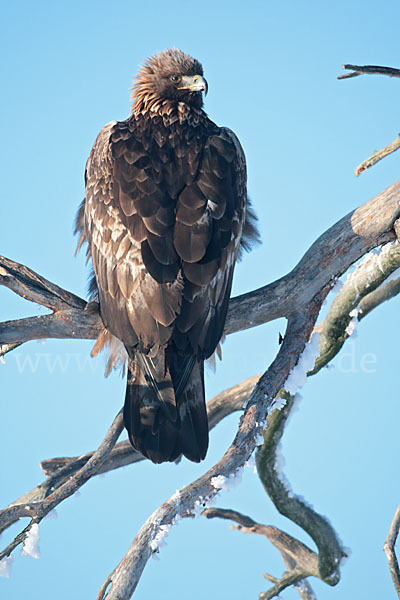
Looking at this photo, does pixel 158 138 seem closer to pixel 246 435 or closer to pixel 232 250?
pixel 232 250

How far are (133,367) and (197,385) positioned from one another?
15.8 inches

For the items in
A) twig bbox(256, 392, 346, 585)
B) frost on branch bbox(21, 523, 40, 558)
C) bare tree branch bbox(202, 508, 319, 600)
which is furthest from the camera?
bare tree branch bbox(202, 508, 319, 600)

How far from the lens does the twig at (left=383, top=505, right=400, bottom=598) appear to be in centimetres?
451

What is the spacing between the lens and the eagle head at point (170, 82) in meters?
5.39

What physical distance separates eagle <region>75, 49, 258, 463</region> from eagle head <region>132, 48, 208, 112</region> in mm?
480

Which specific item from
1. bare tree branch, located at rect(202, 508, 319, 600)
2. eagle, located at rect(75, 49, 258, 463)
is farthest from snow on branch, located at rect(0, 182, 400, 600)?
bare tree branch, located at rect(202, 508, 319, 600)

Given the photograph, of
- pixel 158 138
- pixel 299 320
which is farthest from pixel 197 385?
pixel 158 138

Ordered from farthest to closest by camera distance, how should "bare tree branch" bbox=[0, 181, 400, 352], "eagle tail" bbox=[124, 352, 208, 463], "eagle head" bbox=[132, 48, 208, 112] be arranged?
"eagle head" bbox=[132, 48, 208, 112] → "bare tree branch" bbox=[0, 181, 400, 352] → "eagle tail" bbox=[124, 352, 208, 463]

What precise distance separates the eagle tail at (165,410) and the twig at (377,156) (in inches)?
70.3

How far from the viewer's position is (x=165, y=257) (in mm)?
3945

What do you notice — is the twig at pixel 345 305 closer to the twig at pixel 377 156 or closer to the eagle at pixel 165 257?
the twig at pixel 377 156

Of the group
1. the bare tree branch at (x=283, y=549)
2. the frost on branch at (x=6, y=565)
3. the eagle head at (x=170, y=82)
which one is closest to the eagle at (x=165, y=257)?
the eagle head at (x=170, y=82)

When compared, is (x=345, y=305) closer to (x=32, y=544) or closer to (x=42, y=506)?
(x=42, y=506)

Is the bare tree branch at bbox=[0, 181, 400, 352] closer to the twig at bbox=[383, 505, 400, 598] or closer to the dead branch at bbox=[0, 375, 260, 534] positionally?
the dead branch at bbox=[0, 375, 260, 534]
